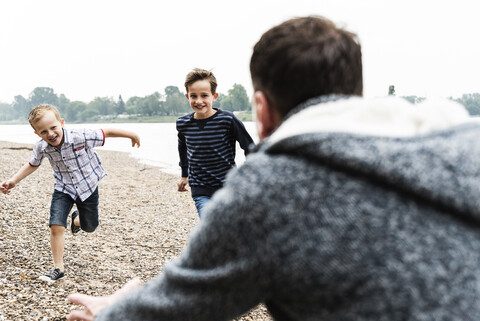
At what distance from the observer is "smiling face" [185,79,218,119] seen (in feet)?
15.7

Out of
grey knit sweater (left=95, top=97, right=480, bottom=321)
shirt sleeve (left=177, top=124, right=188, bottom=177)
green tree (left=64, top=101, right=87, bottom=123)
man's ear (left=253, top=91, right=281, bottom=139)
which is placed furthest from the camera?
green tree (left=64, top=101, right=87, bottom=123)

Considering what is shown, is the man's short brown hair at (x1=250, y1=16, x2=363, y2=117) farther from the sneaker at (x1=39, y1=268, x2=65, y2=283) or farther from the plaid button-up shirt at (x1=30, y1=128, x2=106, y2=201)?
the sneaker at (x1=39, y1=268, x2=65, y2=283)

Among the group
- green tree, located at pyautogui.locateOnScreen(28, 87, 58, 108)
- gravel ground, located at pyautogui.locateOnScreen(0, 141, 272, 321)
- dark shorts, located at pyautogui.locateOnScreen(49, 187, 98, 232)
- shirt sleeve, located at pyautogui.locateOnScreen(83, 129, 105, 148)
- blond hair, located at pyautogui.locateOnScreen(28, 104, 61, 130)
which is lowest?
gravel ground, located at pyautogui.locateOnScreen(0, 141, 272, 321)

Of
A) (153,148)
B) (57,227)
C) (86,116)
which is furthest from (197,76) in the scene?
(86,116)

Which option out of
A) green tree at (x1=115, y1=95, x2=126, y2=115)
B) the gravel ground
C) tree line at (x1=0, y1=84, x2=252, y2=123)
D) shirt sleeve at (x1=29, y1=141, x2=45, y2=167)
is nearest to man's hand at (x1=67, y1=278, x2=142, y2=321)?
the gravel ground

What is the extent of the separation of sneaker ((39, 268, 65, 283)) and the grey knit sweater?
4123 mm

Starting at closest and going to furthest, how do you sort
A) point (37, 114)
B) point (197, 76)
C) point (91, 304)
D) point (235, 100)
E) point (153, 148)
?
point (91, 304)
point (37, 114)
point (197, 76)
point (153, 148)
point (235, 100)

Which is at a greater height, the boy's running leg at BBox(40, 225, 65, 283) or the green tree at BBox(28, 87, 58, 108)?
the green tree at BBox(28, 87, 58, 108)

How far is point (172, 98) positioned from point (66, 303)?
112666mm

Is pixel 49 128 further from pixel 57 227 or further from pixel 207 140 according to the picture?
pixel 207 140

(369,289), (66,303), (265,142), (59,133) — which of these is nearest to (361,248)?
(369,289)

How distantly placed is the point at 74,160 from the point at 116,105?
433ft

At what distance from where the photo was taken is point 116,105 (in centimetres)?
13000

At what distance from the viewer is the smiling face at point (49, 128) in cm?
433
